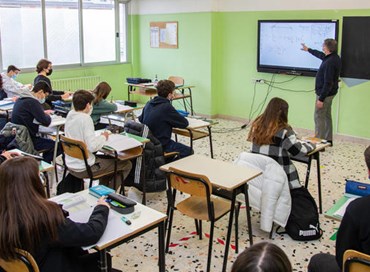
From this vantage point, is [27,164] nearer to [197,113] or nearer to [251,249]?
[251,249]

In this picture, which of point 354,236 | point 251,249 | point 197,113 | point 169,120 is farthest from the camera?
point 197,113

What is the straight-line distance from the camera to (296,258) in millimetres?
3457

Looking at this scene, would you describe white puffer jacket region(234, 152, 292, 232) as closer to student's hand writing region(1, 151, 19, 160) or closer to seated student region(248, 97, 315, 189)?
seated student region(248, 97, 315, 189)

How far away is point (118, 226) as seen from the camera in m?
2.38

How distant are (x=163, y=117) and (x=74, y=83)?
461cm

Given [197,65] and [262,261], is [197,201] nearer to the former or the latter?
[262,261]

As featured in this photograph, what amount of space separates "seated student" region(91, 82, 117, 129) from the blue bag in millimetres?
3065

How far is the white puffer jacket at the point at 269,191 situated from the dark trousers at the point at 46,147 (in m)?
2.14

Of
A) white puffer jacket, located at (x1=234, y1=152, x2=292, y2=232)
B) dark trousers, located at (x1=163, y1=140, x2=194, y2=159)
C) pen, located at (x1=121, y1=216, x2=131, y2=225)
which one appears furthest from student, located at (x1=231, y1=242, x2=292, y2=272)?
dark trousers, located at (x1=163, y1=140, x2=194, y2=159)

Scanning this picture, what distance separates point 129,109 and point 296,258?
9.59 ft

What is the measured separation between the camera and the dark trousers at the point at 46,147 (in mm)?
4691

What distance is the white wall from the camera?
21.6 ft

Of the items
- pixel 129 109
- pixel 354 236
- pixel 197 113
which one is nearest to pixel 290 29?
pixel 197 113

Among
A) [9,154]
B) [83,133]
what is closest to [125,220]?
[9,154]
